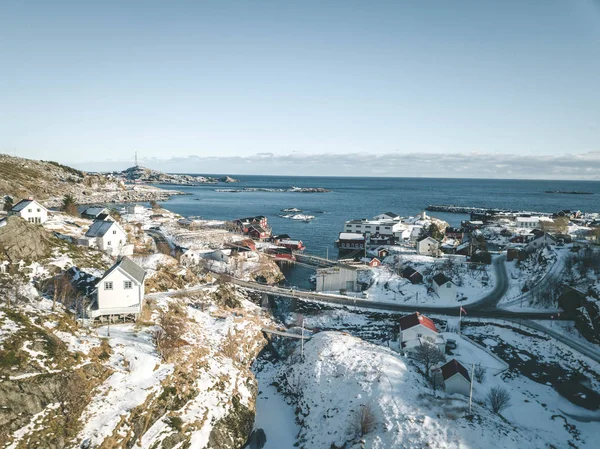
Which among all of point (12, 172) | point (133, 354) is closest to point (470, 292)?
point (133, 354)

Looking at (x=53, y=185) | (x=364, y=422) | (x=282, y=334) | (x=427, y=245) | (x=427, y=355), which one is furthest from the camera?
(x=53, y=185)

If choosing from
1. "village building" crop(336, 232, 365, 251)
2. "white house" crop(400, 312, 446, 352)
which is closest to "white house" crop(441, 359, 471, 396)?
"white house" crop(400, 312, 446, 352)

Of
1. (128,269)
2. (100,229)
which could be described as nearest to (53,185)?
(100,229)

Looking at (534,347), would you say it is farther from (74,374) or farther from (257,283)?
(74,374)

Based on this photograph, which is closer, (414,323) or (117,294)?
(117,294)

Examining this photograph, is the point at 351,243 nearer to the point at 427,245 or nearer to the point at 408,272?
the point at 427,245

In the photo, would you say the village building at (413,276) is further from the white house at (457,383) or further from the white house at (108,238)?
the white house at (108,238)

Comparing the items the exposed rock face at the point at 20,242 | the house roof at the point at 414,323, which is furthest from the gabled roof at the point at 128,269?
the house roof at the point at 414,323
